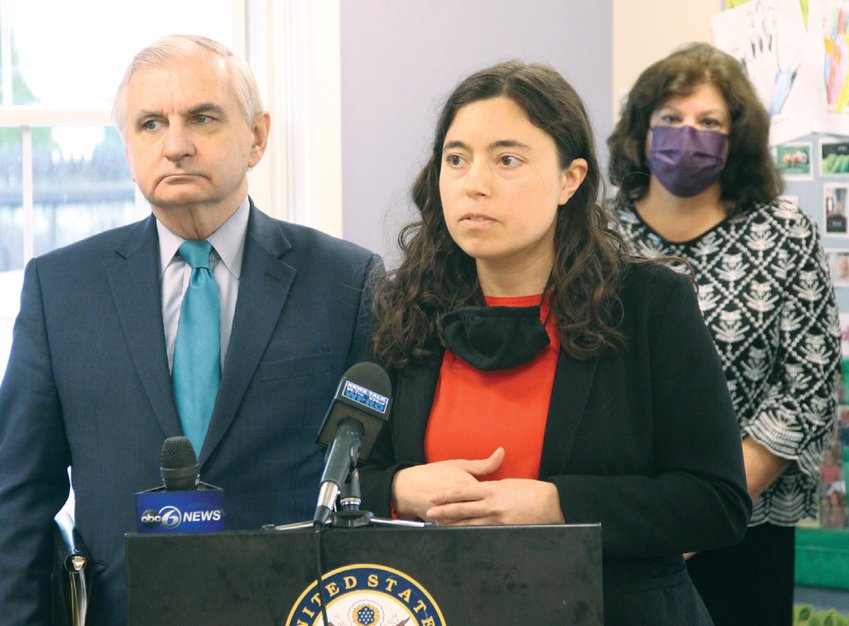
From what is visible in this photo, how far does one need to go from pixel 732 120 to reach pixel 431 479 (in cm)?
143

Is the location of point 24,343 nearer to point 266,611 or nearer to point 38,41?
point 266,611

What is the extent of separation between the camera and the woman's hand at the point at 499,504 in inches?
59.8

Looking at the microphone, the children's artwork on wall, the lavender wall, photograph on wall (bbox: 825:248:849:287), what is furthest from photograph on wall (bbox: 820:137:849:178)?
the microphone

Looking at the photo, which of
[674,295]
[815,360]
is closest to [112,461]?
[674,295]

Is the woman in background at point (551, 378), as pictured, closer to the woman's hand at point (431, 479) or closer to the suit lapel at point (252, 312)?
the woman's hand at point (431, 479)

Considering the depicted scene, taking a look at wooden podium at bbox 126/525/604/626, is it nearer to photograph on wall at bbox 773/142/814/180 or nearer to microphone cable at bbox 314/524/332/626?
microphone cable at bbox 314/524/332/626

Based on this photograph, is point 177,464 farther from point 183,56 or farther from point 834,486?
Answer: point 834,486

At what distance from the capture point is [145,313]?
1842 mm

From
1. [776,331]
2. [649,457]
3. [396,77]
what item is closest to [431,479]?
[649,457]

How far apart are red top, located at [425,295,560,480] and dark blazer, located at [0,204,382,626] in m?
0.23

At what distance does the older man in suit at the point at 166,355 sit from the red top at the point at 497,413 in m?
0.24

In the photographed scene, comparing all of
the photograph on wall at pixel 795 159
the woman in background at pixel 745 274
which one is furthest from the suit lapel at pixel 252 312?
the photograph on wall at pixel 795 159

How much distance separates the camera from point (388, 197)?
3.01 meters

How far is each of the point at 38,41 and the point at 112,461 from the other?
4.29 feet
